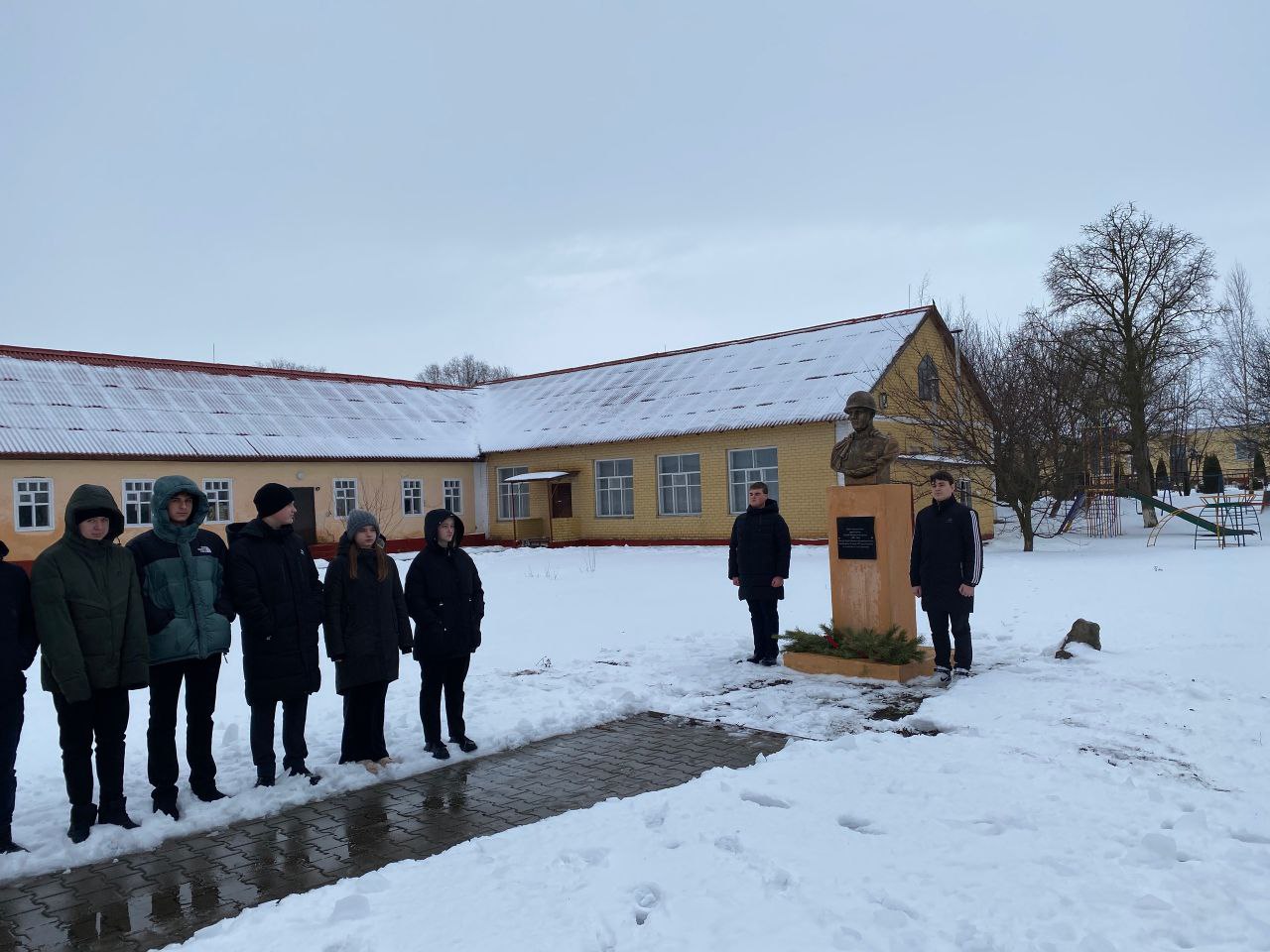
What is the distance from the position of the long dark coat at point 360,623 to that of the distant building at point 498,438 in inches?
655

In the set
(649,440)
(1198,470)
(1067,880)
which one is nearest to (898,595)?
(1067,880)

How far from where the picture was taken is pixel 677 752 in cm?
622

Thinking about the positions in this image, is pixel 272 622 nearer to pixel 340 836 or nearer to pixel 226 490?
pixel 340 836

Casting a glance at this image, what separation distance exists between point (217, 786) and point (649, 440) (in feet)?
65.7

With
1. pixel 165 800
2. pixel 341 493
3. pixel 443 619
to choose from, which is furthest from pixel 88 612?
pixel 341 493

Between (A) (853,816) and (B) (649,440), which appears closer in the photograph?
(A) (853,816)

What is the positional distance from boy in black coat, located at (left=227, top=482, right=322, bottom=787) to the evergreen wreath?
4646 mm

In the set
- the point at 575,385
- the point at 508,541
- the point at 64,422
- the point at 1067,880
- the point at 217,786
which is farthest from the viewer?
the point at 575,385

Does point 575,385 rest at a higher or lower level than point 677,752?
higher

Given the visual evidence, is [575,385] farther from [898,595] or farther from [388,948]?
[388,948]

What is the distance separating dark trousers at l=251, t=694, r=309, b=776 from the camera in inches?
222

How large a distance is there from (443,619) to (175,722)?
168cm

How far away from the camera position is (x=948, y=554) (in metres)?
8.02

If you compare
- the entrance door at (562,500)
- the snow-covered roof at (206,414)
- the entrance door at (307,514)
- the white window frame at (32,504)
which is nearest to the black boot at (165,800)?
the snow-covered roof at (206,414)
